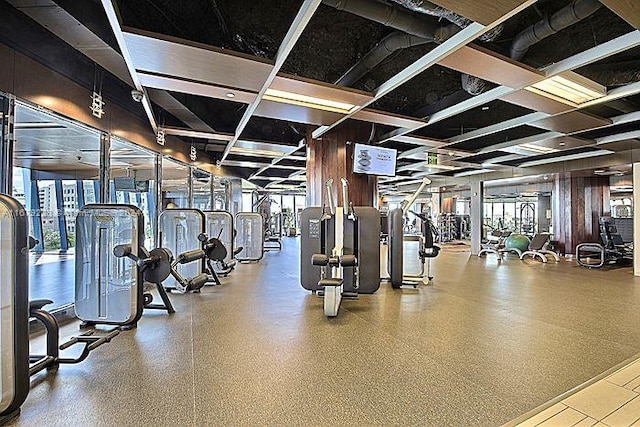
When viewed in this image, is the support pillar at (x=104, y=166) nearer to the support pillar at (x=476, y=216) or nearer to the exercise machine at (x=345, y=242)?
the exercise machine at (x=345, y=242)

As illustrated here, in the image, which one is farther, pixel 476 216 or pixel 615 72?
pixel 476 216

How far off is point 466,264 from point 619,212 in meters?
13.7

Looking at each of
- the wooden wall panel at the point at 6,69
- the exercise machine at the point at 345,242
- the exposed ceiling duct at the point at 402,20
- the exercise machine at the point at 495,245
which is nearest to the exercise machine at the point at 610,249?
the exercise machine at the point at 495,245

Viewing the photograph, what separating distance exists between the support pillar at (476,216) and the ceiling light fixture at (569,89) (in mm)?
7706

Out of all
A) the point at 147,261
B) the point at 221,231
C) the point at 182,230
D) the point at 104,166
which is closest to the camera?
the point at 147,261

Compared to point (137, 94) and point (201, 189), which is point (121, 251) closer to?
point (137, 94)

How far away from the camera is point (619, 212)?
18.4 metres

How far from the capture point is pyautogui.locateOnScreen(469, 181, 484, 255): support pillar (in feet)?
40.7

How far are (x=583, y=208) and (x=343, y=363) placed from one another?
40.3 feet

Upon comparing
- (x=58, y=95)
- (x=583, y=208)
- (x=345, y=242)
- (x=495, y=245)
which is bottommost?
(x=495, y=245)

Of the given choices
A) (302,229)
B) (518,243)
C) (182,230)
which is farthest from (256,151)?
(518,243)

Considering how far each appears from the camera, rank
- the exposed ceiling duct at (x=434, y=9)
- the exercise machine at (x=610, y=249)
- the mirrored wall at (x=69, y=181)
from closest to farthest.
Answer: the exposed ceiling duct at (x=434, y=9) → the mirrored wall at (x=69, y=181) → the exercise machine at (x=610, y=249)

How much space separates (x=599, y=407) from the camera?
7.97 ft

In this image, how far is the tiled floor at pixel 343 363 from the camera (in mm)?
2338
